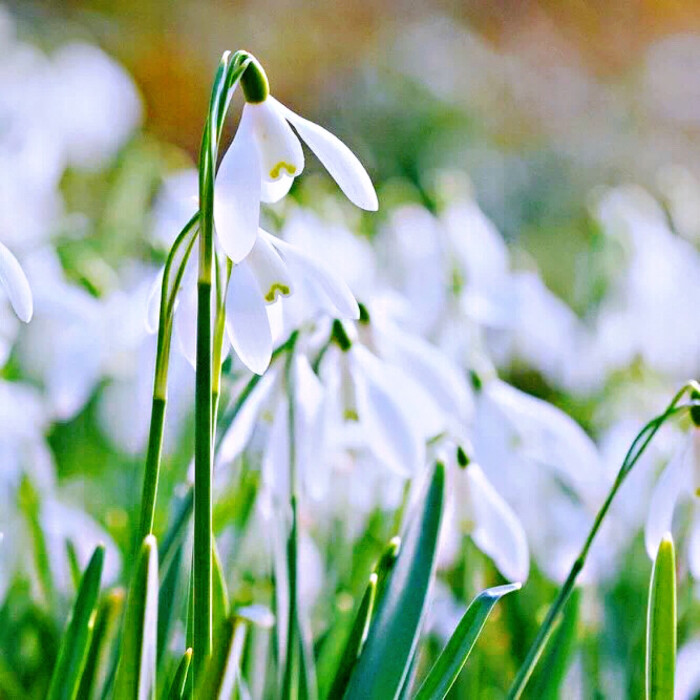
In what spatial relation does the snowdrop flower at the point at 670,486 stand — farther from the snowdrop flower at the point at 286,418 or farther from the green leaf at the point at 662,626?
the snowdrop flower at the point at 286,418

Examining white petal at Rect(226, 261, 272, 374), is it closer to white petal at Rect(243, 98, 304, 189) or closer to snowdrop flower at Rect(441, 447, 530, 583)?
white petal at Rect(243, 98, 304, 189)

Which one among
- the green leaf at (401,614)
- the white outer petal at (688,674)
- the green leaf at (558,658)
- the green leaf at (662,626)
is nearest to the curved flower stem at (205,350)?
the green leaf at (401,614)

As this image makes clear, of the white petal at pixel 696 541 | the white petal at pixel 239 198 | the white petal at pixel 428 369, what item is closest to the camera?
the white petal at pixel 239 198

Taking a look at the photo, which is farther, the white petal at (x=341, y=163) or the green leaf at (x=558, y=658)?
the green leaf at (x=558, y=658)

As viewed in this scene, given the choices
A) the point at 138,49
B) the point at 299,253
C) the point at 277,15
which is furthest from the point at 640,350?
the point at 277,15

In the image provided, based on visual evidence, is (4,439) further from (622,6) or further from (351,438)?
(622,6)

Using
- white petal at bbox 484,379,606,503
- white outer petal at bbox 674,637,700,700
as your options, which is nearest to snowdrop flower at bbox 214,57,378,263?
white petal at bbox 484,379,606,503
